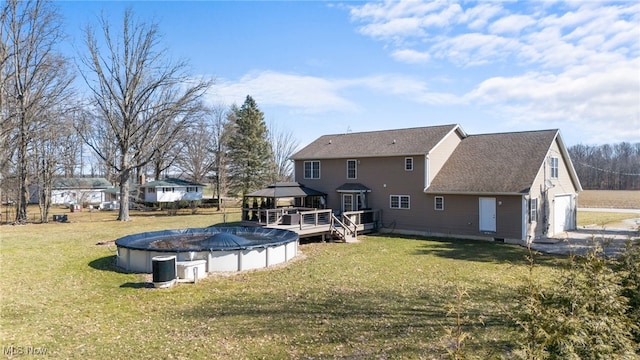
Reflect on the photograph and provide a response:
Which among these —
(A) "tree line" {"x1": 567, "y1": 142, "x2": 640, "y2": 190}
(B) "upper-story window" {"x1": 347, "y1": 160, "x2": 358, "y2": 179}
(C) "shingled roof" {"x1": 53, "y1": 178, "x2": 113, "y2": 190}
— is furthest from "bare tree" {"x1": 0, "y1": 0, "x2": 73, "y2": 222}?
(A) "tree line" {"x1": 567, "y1": 142, "x2": 640, "y2": 190}

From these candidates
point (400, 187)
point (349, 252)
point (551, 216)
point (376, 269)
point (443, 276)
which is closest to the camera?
point (443, 276)

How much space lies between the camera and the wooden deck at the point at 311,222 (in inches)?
754

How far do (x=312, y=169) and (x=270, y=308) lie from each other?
58.5ft

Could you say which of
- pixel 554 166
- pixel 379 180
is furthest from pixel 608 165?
pixel 379 180

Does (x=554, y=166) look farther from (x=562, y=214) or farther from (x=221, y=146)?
(x=221, y=146)

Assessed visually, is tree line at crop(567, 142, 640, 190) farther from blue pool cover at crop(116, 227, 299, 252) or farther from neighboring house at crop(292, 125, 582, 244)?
blue pool cover at crop(116, 227, 299, 252)

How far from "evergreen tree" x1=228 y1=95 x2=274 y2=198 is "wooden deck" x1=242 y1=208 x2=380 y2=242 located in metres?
17.7

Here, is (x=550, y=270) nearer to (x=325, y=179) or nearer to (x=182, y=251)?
(x=182, y=251)

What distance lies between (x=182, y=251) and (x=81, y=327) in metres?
4.60

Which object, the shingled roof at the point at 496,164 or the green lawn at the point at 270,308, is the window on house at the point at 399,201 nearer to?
the shingled roof at the point at 496,164

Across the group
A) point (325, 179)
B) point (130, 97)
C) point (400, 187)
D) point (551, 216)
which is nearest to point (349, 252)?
point (400, 187)

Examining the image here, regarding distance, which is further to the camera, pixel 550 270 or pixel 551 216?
pixel 551 216

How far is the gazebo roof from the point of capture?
21.6 metres

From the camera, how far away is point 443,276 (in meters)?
12.3
